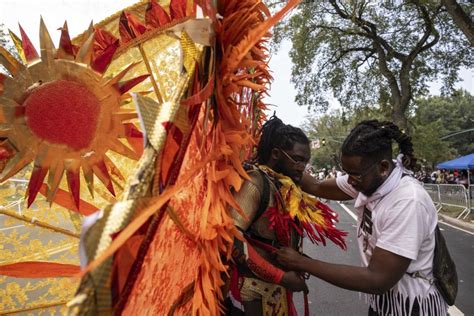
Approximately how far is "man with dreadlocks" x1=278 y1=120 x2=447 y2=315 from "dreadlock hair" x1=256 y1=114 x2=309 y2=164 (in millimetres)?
286

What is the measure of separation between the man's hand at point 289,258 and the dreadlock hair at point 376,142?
0.59 m

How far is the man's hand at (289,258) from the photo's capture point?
192cm

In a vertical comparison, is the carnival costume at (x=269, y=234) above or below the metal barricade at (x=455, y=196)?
above

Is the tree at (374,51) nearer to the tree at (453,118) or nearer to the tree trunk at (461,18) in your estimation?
the tree trunk at (461,18)

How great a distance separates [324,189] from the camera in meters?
2.83

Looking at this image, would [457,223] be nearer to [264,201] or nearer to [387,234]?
[387,234]

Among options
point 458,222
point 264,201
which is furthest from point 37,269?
point 458,222

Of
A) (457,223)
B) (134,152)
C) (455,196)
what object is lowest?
(457,223)

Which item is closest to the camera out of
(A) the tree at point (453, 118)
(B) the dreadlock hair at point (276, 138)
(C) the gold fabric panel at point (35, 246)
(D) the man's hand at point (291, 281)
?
(C) the gold fabric panel at point (35, 246)

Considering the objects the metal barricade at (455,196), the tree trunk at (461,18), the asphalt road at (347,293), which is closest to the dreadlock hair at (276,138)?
the asphalt road at (347,293)

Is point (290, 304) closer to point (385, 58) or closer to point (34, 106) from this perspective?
point (34, 106)

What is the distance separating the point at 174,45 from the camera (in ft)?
5.15

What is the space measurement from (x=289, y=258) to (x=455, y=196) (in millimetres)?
15247

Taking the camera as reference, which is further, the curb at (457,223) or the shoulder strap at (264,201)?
the curb at (457,223)
